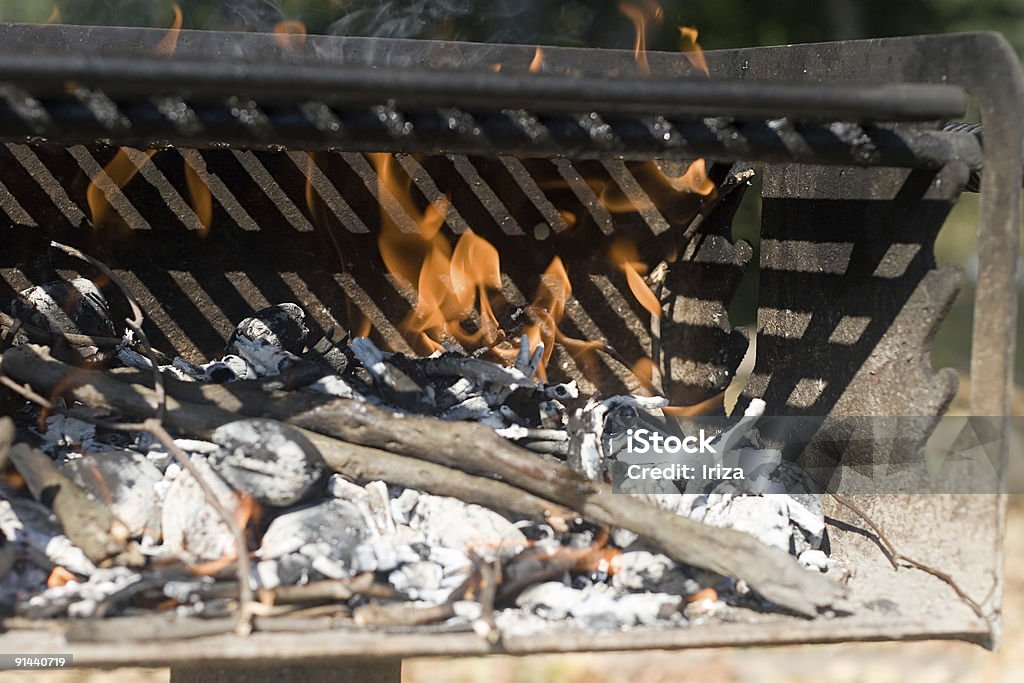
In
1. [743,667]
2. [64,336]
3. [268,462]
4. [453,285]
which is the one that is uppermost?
[453,285]

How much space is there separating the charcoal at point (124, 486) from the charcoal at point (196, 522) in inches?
1.2

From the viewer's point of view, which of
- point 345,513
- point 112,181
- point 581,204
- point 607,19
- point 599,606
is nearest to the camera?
point 599,606

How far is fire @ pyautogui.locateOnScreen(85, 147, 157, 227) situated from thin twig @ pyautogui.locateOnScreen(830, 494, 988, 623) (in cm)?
153

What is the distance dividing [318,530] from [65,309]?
869 millimetres

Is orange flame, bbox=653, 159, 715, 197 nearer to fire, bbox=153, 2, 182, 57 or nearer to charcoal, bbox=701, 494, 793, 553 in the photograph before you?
charcoal, bbox=701, 494, 793, 553

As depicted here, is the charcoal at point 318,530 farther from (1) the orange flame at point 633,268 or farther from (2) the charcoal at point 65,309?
(1) the orange flame at point 633,268

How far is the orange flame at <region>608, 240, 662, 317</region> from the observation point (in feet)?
6.97

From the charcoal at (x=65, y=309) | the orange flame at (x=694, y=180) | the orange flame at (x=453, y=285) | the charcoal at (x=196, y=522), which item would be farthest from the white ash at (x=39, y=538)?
the orange flame at (x=694, y=180)

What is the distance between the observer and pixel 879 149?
1346 mm

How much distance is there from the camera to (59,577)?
4.45 ft

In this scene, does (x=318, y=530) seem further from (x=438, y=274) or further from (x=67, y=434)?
(x=438, y=274)

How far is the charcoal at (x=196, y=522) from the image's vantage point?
1426 millimetres

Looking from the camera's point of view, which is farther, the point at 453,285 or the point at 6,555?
the point at 453,285

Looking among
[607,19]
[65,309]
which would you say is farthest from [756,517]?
[607,19]
